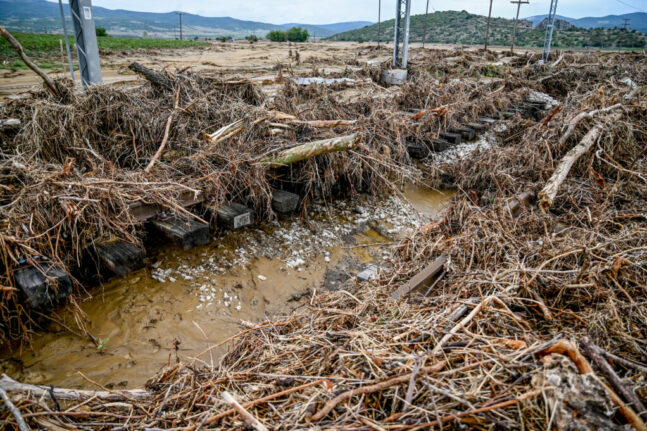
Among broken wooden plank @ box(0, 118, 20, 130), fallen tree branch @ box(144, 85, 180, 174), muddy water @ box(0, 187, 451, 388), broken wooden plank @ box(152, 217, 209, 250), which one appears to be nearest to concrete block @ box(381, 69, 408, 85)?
muddy water @ box(0, 187, 451, 388)

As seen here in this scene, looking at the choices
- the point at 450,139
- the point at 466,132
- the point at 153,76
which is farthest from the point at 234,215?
the point at 466,132

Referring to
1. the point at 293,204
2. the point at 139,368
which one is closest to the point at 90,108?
the point at 293,204

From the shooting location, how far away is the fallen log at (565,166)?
473cm

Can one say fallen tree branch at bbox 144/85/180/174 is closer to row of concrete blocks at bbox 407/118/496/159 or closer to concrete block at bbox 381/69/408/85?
row of concrete blocks at bbox 407/118/496/159

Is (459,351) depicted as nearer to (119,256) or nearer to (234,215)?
(119,256)

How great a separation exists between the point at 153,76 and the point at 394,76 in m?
10.7

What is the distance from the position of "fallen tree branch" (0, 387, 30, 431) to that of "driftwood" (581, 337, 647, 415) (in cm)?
290

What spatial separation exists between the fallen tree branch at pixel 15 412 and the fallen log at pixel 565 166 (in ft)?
17.4

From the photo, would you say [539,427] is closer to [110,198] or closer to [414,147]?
[110,198]

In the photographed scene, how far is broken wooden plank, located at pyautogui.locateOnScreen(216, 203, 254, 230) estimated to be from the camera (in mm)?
4793

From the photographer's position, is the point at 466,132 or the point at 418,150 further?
the point at 466,132

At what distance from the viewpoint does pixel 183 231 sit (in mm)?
4223

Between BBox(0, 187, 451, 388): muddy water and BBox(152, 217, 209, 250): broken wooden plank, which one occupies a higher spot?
BBox(152, 217, 209, 250): broken wooden plank

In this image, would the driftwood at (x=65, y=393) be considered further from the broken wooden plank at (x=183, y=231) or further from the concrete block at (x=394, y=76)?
the concrete block at (x=394, y=76)
